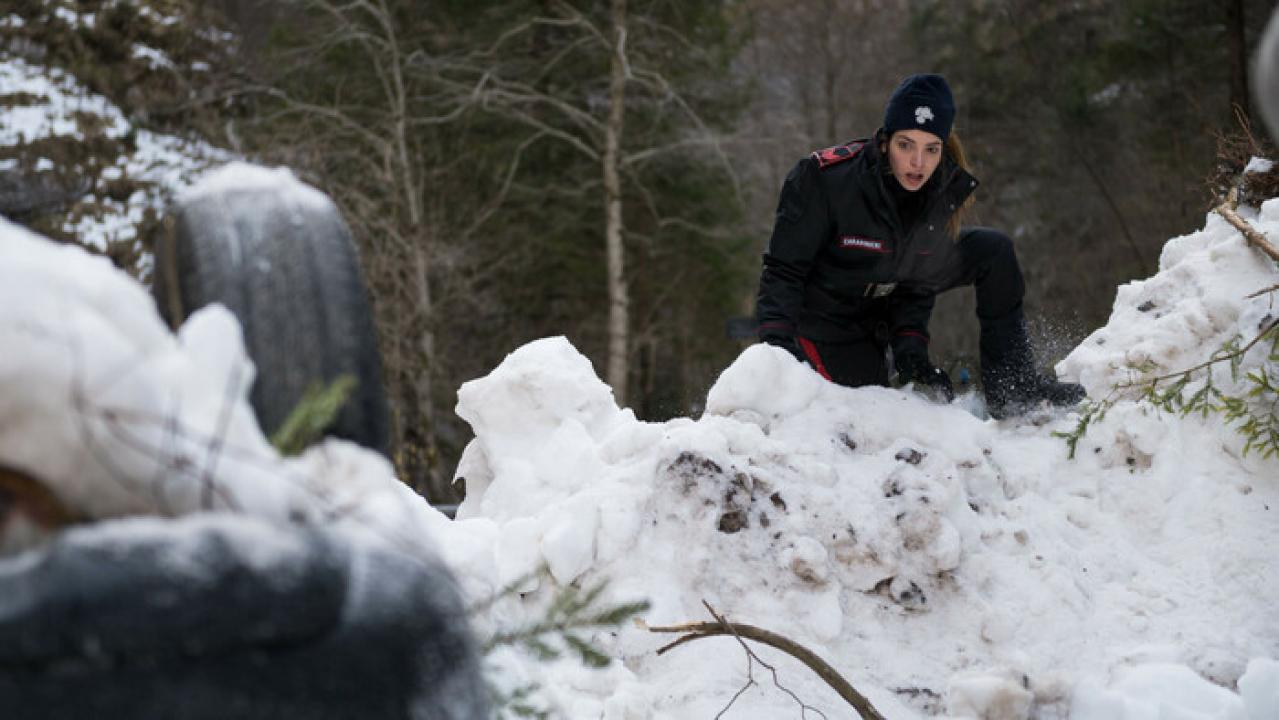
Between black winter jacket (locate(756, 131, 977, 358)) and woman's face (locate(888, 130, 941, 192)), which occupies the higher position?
woman's face (locate(888, 130, 941, 192))

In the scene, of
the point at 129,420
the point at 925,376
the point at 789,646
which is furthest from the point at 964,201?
the point at 129,420

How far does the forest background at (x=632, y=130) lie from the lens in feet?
36.3

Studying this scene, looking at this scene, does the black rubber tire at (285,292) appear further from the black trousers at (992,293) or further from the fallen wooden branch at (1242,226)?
the fallen wooden branch at (1242,226)

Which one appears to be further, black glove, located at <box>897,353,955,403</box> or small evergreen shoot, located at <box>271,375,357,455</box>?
black glove, located at <box>897,353,955,403</box>

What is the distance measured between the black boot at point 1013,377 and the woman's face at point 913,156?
621 mm

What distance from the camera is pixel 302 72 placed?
12023 mm

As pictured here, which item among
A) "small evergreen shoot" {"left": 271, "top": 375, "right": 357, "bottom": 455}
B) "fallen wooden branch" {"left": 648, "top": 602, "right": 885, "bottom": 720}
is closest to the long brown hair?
"fallen wooden branch" {"left": 648, "top": 602, "right": 885, "bottom": 720}

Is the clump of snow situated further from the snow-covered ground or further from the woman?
the woman

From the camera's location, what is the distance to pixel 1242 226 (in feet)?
12.1

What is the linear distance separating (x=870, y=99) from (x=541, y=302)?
486 centimetres

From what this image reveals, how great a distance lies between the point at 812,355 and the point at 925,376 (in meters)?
0.39

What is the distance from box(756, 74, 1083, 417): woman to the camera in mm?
3635

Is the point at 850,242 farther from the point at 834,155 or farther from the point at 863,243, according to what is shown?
the point at 834,155

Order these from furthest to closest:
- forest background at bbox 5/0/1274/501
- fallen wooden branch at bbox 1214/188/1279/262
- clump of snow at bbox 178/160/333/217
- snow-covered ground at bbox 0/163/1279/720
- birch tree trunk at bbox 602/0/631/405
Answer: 1. birch tree trunk at bbox 602/0/631/405
2. forest background at bbox 5/0/1274/501
3. fallen wooden branch at bbox 1214/188/1279/262
4. snow-covered ground at bbox 0/163/1279/720
5. clump of snow at bbox 178/160/333/217
